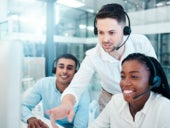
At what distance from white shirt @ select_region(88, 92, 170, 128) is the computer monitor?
78 centimetres

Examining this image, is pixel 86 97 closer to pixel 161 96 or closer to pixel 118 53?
pixel 118 53

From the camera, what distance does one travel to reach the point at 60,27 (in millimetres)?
3543

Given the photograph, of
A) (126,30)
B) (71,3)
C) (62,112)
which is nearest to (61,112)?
(62,112)

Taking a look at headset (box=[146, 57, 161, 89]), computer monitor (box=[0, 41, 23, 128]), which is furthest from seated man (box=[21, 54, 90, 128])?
computer monitor (box=[0, 41, 23, 128])

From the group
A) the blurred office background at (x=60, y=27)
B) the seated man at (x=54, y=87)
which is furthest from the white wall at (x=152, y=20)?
the seated man at (x=54, y=87)

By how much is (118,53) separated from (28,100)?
2.71 ft

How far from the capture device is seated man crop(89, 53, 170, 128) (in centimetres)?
114

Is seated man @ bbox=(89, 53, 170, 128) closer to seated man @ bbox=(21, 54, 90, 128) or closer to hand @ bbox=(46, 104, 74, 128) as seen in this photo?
hand @ bbox=(46, 104, 74, 128)

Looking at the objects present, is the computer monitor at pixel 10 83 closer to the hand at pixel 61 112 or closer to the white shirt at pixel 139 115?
the hand at pixel 61 112

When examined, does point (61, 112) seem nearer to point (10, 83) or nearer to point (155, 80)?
point (155, 80)

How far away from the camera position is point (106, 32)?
1.44m

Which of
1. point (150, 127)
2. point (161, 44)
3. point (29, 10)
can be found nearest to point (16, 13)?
point (29, 10)

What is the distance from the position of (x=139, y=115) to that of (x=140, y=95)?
0.33 ft

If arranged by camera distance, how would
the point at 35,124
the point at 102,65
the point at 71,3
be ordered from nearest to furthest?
the point at 35,124, the point at 102,65, the point at 71,3
